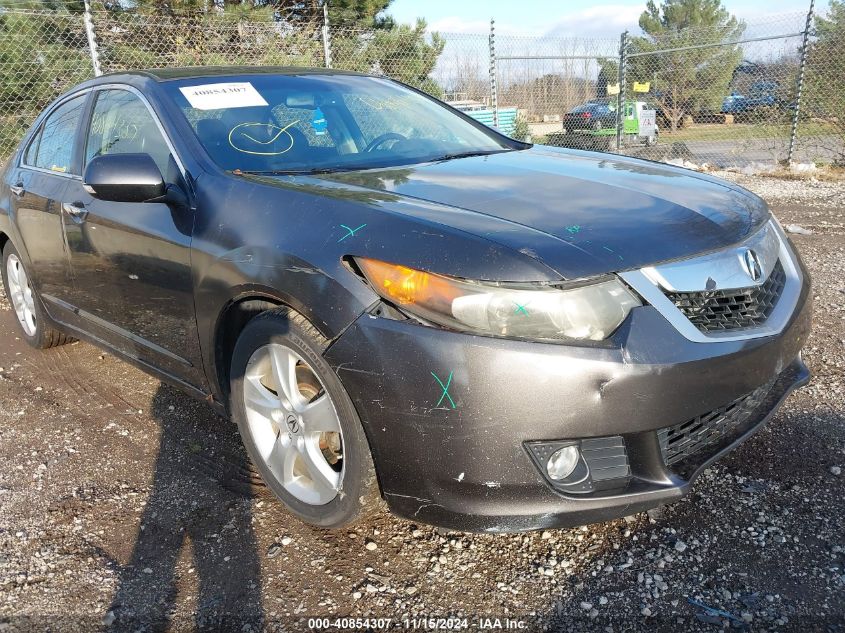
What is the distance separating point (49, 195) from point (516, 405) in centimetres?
286

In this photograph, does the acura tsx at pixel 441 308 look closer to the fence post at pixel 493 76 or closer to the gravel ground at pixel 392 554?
the gravel ground at pixel 392 554

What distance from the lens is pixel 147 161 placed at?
255cm

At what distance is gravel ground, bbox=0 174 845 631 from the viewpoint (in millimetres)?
1972

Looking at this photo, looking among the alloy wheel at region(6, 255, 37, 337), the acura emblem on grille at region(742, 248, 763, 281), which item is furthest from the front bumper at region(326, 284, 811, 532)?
the alloy wheel at region(6, 255, 37, 337)

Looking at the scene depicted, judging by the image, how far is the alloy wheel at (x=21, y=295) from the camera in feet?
14.1

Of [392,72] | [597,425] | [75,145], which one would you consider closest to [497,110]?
[392,72]

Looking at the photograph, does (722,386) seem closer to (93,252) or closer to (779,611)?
(779,611)

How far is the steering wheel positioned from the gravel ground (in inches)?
56.8

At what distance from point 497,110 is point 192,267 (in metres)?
10.00

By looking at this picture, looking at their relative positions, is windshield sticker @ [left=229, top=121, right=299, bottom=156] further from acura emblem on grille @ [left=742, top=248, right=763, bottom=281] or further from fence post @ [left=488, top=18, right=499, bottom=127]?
fence post @ [left=488, top=18, right=499, bottom=127]

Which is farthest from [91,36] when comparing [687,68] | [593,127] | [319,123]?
[687,68]

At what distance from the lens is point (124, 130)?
123 inches

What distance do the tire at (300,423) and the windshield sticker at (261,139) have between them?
0.82 metres

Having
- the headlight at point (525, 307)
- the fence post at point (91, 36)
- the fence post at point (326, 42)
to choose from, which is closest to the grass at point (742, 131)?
the fence post at point (326, 42)
